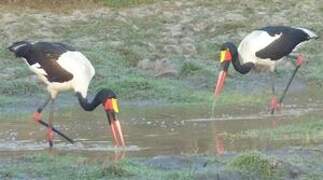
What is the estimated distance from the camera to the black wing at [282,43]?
46.2 ft

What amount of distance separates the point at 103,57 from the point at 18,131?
5.00 metres

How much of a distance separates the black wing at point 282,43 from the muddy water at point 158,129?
813mm

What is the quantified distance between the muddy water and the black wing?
32.0 inches

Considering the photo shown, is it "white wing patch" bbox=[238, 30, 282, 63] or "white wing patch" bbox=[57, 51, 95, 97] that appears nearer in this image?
"white wing patch" bbox=[57, 51, 95, 97]

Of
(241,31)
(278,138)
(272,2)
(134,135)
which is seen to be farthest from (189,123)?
(272,2)

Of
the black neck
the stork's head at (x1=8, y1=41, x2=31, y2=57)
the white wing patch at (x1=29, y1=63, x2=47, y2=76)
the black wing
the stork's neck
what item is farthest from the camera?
the black wing

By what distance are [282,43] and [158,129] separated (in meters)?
3.07

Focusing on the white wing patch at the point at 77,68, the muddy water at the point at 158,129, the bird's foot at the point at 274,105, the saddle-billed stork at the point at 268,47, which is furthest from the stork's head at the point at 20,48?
the bird's foot at the point at 274,105

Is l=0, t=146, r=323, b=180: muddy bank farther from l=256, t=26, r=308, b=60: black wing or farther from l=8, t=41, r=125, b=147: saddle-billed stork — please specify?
l=256, t=26, r=308, b=60: black wing

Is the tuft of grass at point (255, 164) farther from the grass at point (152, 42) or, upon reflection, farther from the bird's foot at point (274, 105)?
the grass at point (152, 42)

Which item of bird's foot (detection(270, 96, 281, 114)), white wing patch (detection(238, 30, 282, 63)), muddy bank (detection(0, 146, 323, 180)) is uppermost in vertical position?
muddy bank (detection(0, 146, 323, 180))

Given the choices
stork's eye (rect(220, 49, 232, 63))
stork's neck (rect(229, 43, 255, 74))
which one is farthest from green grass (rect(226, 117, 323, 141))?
stork's neck (rect(229, 43, 255, 74))

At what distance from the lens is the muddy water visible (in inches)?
409

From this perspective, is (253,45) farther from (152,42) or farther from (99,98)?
(152,42)
